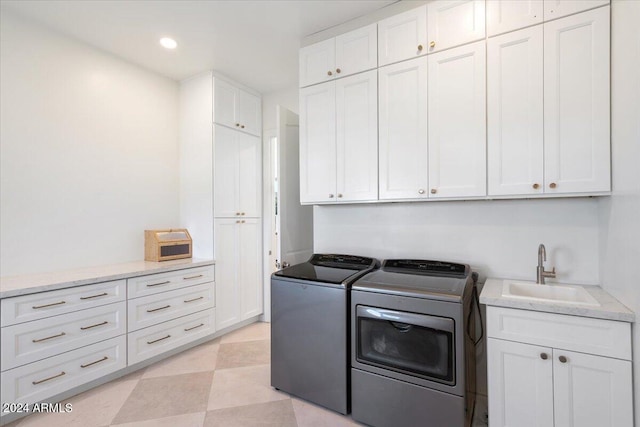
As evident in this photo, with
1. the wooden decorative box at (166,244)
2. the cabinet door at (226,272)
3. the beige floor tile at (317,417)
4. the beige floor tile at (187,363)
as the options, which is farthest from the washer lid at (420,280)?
the wooden decorative box at (166,244)

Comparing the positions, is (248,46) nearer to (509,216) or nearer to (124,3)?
(124,3)

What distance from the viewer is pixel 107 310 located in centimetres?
232

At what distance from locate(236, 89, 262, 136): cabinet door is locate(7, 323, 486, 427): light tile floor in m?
2.44

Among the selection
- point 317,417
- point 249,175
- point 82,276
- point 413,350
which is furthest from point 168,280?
point 413,350

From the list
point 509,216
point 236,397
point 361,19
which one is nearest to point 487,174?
point 509,216

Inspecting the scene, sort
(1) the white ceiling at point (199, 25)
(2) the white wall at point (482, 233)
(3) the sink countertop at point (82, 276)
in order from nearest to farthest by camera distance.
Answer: (2) the white wall at point (482, 233), (3) the sink countertop at point (82, 276), (1) the white ceiling at point (199, 25)

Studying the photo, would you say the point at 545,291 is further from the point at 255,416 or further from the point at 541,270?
the point at 255,416

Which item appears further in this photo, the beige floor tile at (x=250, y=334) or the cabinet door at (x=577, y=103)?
the beige floor tile at (x=250, y=334)

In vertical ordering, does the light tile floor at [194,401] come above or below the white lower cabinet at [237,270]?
below

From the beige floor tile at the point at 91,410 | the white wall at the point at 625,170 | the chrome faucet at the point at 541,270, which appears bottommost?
the beige floor tile at the point at 91,410

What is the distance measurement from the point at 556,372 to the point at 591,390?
0.14m

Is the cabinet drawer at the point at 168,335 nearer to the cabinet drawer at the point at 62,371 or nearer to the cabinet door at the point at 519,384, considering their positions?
the cabinet drawer at the point at 62,371

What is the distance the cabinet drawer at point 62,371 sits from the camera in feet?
6.15

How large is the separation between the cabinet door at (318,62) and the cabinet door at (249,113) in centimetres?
117
